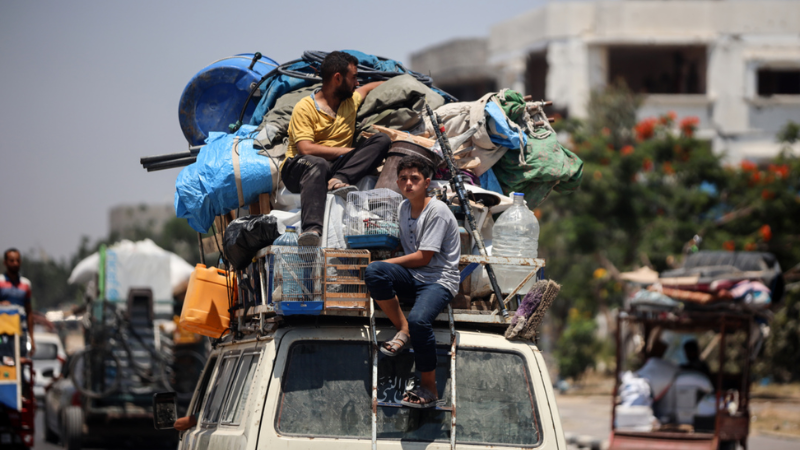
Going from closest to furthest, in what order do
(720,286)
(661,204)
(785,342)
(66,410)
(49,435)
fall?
1. (720,286)
2. (66,410)
3. (49,435)
4. (785,342)
5. (661,204)

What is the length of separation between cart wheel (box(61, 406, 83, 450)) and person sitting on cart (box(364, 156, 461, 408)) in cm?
976

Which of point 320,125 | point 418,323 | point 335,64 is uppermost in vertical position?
point 335,64

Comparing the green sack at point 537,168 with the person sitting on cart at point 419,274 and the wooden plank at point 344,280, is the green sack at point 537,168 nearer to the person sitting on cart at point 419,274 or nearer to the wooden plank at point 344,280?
the person sitting on cart at point 419,274

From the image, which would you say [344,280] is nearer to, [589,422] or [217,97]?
[217,97]

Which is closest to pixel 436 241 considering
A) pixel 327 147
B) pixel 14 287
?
pixel 327 147

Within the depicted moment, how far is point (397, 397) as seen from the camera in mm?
4590

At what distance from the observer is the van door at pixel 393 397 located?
14.5ft

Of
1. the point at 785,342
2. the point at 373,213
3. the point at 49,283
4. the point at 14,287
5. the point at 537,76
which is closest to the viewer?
the point at 373,213

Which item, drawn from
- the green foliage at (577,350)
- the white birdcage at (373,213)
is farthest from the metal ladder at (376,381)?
the green foliage at (577,350)

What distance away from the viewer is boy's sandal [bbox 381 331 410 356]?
14.6 ft

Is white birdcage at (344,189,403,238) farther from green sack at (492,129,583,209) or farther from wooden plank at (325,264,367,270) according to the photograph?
green sack at (492,129,583,209)

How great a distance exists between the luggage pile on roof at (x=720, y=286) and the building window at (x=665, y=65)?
2021 cm

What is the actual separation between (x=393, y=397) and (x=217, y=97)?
3378 mm

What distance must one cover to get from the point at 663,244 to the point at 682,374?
9085mm
